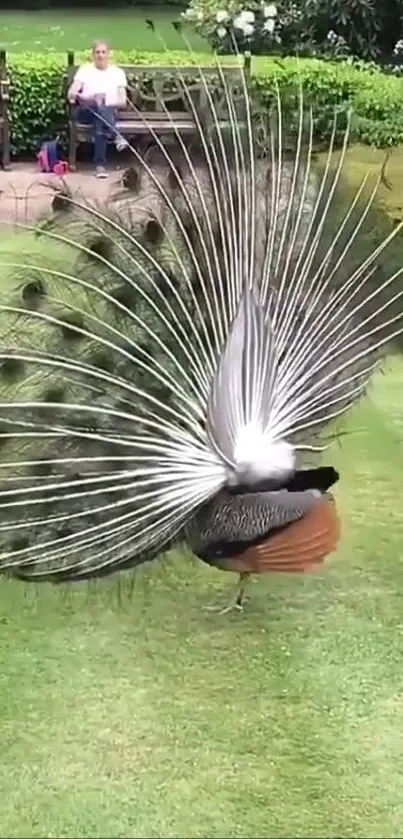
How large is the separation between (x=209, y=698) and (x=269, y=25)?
19.9 ft

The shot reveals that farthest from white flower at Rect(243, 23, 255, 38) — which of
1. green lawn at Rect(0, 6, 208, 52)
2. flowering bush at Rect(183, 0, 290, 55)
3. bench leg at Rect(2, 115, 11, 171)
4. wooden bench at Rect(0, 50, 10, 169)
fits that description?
bench leg at Rect(2, 115, 11, 171)

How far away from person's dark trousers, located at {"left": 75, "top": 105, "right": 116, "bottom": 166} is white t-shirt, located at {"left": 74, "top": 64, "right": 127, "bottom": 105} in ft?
0.22

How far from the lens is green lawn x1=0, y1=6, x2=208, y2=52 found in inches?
262

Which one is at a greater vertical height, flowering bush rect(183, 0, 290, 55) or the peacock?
flowering bush rect(183, 0, 290, 55)

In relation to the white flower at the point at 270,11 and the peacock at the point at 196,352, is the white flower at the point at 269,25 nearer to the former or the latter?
the white flower at the point at 270,11

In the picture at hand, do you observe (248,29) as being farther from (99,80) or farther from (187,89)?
(187,89)

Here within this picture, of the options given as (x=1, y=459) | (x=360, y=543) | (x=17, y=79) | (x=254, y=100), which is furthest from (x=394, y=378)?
(x=17, y=79)

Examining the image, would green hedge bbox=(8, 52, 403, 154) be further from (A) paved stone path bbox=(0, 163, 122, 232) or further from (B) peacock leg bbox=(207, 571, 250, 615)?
(B) peacock leg bbox=(207, 571, 250, 615)

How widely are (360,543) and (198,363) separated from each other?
689 millimetres

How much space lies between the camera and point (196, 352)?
243cm

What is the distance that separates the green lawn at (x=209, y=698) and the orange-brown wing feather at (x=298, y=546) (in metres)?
0.21

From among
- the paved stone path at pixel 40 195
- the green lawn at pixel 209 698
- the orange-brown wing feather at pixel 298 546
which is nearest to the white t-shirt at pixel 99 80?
the paved stone path at pixel 40 195

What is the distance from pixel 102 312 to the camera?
2.42 meters

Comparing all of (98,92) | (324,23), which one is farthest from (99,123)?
(324,23)
